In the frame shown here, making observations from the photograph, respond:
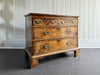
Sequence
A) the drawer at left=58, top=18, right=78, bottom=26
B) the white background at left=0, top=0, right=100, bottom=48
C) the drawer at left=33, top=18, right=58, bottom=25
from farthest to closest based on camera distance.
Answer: the white background at left=0, top=0, right=100, bottom=48 → the drawer at left=58, top=18, right=78, bottom=26 → the drawer at left=33, top=18, right=58, bottom=25

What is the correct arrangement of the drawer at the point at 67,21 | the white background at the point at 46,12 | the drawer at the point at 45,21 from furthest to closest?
the white background at the point at 46,12
the drawer at the point at 67,21
the drawer at the point at 45,21

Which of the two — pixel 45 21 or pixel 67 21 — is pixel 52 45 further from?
pixel 67 21

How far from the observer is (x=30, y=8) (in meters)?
2.46

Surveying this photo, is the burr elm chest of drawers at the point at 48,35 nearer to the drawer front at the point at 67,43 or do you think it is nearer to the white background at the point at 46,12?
the drawer front at the point at 67,43

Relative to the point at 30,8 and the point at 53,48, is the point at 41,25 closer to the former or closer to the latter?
the point at 53,48

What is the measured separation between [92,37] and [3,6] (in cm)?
258

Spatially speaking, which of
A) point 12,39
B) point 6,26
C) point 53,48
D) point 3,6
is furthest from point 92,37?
point 3,6

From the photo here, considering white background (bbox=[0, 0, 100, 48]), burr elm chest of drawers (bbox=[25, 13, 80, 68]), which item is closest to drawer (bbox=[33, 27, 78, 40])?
burr elm chest of drawers (bbox=[25, 13, 80, 68])

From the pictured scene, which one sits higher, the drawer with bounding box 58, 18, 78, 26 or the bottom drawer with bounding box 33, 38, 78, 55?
the drawer with bounding box 58, 18, 78, 26

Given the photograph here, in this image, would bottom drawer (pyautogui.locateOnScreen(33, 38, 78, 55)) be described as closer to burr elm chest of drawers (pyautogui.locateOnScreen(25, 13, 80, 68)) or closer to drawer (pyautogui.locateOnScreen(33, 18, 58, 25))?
burr elm chest of drawers (pyautogui.locateOnScreen(25, 13, 80, 68))

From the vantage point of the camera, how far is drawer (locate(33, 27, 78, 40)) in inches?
57.4

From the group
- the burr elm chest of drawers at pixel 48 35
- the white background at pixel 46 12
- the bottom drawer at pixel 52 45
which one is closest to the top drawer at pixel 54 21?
the burr elm chest of drawers at pixel 48 35

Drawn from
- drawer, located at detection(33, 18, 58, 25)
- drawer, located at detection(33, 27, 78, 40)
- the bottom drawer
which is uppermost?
drawer, located at detection(33, 18, 58, 25)

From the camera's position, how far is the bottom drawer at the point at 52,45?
4.80ft
